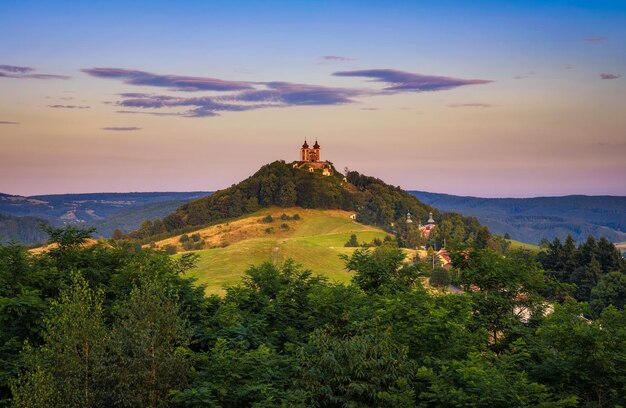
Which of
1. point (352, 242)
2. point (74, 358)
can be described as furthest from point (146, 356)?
point (352, 242)

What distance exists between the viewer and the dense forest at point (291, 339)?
21.2 metres

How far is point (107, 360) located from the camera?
20859 millimetres

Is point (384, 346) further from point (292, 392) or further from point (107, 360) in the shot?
point (107, 360)

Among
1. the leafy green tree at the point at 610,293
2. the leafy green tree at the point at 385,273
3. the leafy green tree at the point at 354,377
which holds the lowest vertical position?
the leafy green tree at the point at 610,293

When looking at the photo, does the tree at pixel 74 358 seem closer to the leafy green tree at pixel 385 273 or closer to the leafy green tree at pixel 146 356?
the leafy green tree at pixel 146 356

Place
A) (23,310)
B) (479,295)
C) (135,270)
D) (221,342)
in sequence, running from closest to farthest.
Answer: (221,342), (23,310), (135,270), (479,295)

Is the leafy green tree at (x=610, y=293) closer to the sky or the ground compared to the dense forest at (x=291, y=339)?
closer to the ground

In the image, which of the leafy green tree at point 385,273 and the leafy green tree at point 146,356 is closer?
the leafy green tree at point 146,356

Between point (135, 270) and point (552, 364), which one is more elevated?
point (135, 270)

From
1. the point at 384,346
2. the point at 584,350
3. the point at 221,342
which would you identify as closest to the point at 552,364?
the point at 584,350

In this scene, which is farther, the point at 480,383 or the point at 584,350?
the point at 584,350

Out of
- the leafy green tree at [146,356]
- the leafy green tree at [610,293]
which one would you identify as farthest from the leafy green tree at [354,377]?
the leafy green tree at [610,293]

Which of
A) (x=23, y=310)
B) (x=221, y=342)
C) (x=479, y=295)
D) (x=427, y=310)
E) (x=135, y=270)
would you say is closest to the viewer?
(x=221, y=342)

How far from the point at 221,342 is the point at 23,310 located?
9.65m
